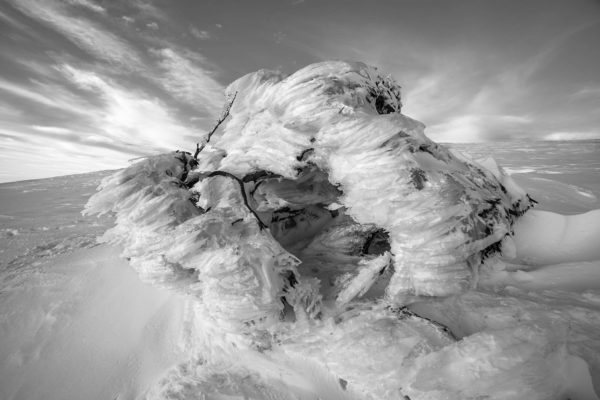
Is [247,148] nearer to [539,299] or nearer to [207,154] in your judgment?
[207,154]

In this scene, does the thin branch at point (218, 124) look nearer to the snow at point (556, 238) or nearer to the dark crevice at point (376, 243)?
the dark crevice at point (376, 243)

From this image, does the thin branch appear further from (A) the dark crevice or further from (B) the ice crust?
(A) the dark crevice

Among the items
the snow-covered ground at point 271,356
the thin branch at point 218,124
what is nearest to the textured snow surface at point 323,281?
the snow-covered ground at point 271,356

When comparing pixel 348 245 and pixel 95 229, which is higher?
pixel 348 245

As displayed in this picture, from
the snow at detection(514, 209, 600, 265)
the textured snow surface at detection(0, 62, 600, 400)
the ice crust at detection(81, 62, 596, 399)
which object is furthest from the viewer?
the snow at detection(514, 209, 600, 265)

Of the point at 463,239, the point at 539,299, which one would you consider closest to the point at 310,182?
the point at 463,239

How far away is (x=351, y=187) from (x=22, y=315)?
2394 mm

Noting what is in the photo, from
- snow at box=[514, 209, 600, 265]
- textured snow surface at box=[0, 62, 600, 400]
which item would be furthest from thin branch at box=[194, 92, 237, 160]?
snow at box=[514, 209, 600, 265]

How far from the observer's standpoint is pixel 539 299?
1.51m

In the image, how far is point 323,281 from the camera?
1.77 meters

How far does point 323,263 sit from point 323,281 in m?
0.15

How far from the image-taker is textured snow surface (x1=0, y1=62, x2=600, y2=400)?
1.23 m

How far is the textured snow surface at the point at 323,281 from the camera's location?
1234 mm

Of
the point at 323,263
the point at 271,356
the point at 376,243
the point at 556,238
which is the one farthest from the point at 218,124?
the point at 556,238
